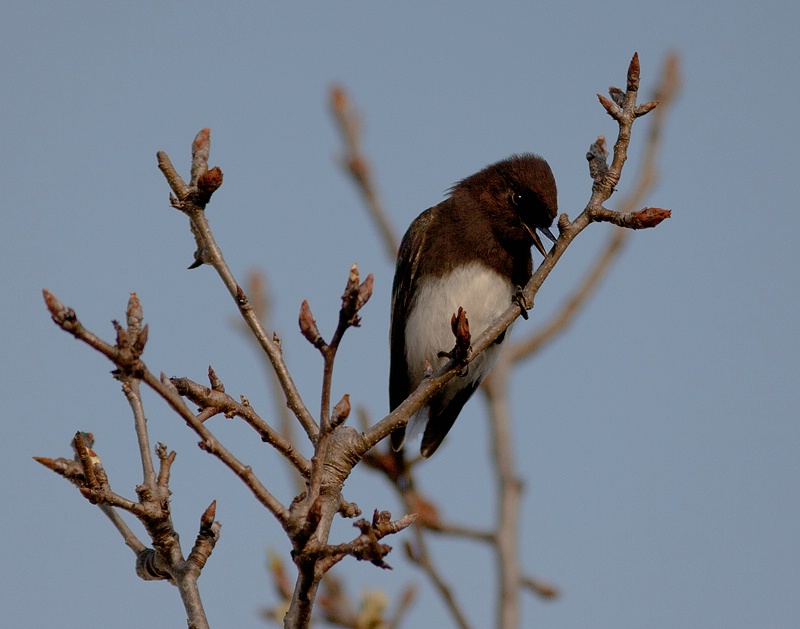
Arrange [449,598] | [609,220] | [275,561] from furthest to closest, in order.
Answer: [275,561] < [449,598] < [609,220]

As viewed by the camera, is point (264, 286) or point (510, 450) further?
point (264, 286)

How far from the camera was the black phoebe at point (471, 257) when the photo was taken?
6.32 metres

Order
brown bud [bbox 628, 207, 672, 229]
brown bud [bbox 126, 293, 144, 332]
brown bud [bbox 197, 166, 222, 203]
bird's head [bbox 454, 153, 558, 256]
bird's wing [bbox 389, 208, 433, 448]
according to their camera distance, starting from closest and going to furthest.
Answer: brown bud [bbox 126, 293, 144, 332]
brown bud [bbox 197, 166, 222, 203]
brown bud [bbox 628, 207, 672, 229]
bird's head [bbox 454, 153, 558, 256]
bird's wing [bbox 389, 208, 433, 448]

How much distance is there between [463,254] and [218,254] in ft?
11.3

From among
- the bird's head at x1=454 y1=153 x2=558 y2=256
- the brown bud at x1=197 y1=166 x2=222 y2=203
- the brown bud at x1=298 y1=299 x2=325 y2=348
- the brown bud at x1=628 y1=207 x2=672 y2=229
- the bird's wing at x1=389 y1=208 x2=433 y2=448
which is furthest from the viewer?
the bird's wing at x1=389 y1=208 x2=433 y2=448

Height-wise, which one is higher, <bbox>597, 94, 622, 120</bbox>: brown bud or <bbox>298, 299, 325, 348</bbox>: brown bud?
<bbox>597, 94, 622, 120</bbox>: brown bud

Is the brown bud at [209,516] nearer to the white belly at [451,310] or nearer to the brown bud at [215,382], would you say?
the brown bud at [215,382]

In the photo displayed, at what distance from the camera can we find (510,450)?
5.48 m

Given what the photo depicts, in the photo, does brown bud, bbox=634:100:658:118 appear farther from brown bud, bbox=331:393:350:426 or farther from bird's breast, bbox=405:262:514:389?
bird's breast, bbox=405:262:514:389

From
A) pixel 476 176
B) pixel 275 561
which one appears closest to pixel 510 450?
pixel 275 561

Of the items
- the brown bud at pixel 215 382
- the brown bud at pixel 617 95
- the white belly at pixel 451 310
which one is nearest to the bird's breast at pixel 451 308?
the white belly at pixel 451 310

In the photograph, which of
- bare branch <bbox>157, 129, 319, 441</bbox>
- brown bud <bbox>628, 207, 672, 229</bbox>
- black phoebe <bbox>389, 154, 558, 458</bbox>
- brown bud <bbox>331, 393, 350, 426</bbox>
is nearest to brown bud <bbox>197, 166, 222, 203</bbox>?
bare branch <bbox>157, 129, 319, 441</bbox>

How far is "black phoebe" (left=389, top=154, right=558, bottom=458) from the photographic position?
6324 millimetres

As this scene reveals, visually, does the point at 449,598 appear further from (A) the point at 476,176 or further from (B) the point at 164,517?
(A) the point at 476,176
